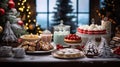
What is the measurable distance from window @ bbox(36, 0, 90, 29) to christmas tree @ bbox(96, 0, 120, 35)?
27cm

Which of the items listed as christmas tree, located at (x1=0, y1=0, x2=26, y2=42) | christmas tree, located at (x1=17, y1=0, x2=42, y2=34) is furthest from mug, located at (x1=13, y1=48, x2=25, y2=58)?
christmas tree, located at (x1=17, y1=0, x2=42, y2=34)

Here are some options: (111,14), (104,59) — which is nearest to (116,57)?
(104,59)

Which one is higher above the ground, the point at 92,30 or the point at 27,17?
the point at 27,17

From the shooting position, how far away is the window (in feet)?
17.4

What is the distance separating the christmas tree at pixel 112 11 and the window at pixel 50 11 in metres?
0.27

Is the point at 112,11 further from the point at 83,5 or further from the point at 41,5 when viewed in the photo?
the point at 41,5

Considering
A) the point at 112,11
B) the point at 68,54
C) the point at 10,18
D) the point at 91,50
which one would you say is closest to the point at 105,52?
the point at 91,50

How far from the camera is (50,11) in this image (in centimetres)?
530

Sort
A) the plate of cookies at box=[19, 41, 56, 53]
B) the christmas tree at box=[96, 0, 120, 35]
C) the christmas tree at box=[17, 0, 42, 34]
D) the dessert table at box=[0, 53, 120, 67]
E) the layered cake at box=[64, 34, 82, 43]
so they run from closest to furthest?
the dessert table at box=[0, 53, 120, 67] → the plate of cookies at box=[19, 41, 56, 53] → the layered cake at box=[64, 34, 82, 43] → the christmas tree at box=[17, 0, 42, 34] → the christmas tree at box=[96, 0, 120, 35]

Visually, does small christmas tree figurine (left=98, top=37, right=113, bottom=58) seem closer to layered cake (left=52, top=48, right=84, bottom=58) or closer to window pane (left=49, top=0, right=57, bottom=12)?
layered cake (left=52, top=48, right=84, bottom=58)

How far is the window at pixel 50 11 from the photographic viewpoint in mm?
5297

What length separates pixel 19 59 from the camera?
9.41 ft

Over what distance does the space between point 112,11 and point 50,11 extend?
1053 mm

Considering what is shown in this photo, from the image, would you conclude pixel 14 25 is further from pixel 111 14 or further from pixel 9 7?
pixel 111 14
